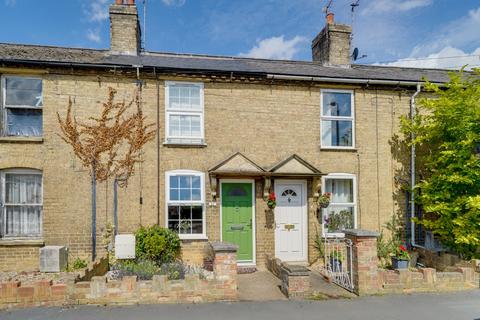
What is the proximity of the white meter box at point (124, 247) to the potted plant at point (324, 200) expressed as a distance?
207 inches

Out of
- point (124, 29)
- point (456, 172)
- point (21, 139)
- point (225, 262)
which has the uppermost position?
point (124, 29)

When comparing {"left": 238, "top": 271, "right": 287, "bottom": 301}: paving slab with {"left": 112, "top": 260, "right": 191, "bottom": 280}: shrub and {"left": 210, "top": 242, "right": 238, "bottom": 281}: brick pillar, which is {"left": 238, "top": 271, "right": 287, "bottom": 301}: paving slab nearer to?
{"left": 210, "top": 242, "right": 238, "bottom": 281}: brick pillar

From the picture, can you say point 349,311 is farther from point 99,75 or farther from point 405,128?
point 99,75

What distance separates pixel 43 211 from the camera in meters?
8.02

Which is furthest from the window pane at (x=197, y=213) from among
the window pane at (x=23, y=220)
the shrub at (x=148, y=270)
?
the window pane at (x=23, y=220)

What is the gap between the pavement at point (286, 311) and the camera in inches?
207

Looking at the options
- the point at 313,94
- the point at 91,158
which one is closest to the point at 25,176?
the point at 91,158

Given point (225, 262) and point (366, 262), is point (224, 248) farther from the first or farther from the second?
point (366, 262)

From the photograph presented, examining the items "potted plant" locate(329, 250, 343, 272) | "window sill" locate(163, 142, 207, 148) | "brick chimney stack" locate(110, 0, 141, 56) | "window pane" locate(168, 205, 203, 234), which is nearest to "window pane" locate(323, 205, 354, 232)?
"potted plant" locate(329, 250, 343, 272)

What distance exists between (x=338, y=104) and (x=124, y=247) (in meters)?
7.46

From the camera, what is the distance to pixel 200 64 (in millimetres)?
9672

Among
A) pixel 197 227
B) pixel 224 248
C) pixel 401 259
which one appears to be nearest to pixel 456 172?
pixel 401 259

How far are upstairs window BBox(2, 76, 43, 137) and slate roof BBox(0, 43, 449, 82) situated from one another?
1.95 ft

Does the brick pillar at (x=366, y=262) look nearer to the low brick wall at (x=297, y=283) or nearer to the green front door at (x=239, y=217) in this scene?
the low brick wall at (x=297, y=283)
